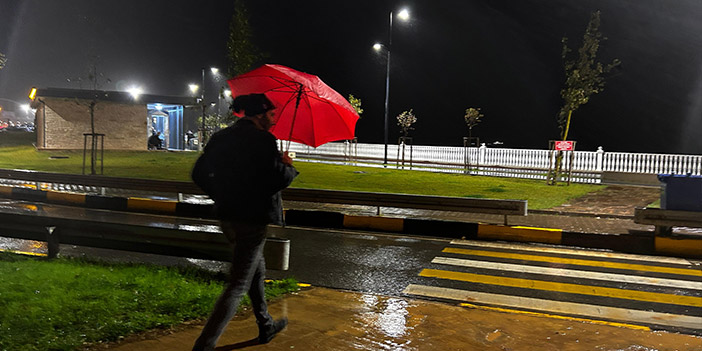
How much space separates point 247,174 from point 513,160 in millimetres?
25210

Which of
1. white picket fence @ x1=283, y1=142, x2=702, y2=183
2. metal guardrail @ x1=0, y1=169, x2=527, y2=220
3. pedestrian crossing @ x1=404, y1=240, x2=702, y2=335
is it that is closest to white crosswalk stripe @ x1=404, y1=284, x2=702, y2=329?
pedestrian crossing @ x1=404, y1=240, x2=702, y2=335

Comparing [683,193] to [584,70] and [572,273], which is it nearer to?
[572,273]

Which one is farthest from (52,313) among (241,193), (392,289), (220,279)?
(392,289)

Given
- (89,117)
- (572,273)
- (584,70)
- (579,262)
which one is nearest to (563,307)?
(572,273)

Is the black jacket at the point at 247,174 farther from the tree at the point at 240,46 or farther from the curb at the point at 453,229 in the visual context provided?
the tree at the point at 240,46

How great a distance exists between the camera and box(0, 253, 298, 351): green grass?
3873mm

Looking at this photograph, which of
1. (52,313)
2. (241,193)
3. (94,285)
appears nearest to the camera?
(241,193)

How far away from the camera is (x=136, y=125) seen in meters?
29.6

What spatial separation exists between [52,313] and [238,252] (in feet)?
6.07

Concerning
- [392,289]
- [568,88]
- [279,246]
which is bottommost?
[392,289]

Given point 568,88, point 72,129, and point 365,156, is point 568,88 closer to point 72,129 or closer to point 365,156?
point 365,156

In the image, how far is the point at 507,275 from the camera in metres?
6.73

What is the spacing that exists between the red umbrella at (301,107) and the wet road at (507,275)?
6.54ft

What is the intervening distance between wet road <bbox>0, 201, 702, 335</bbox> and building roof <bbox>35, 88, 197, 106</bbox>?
20.6 metres
